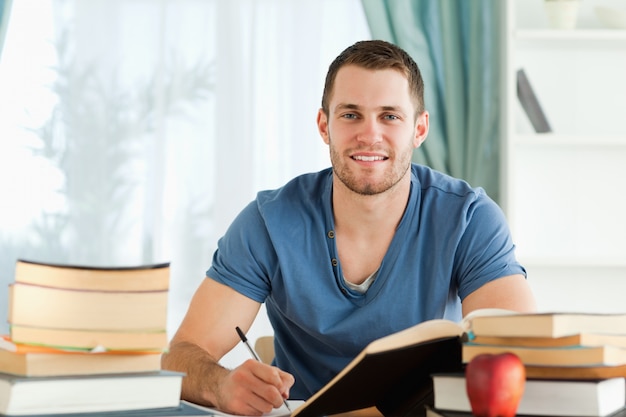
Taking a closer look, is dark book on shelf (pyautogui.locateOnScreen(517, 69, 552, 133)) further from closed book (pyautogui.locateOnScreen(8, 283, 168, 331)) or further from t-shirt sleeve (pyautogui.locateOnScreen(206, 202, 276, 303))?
closed book (pyautogui.locateOnScreen(8, 283, 168, 331))

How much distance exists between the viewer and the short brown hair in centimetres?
194

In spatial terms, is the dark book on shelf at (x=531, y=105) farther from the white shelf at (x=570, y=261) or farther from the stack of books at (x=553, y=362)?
the stack of books at (x=553, y=362)

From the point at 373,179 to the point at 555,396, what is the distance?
92 cm

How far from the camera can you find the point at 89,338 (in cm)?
106

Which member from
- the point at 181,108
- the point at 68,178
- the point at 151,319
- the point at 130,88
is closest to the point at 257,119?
the point at 181,108

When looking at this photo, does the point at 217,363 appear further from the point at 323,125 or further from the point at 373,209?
the point at 323,125

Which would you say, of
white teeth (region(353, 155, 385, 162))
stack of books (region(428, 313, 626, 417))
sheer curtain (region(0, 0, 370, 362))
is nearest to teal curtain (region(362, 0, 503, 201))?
sheer curtain (region(0, 0, 370, 362))

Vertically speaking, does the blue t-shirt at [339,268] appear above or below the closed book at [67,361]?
above

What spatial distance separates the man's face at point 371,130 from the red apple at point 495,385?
99cm

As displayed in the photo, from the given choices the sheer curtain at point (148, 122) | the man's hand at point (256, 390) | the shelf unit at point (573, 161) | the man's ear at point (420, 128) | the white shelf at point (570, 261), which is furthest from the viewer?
the sheer curtain at point (148, 122)

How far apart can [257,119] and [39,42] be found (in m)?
0.88

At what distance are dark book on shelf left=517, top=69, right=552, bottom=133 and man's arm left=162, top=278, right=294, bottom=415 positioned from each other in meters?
1.61

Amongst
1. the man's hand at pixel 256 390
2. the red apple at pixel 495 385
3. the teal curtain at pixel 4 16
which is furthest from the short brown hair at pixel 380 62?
the teal curtain at pixel 4 16

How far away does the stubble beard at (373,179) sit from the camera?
6.26ft
